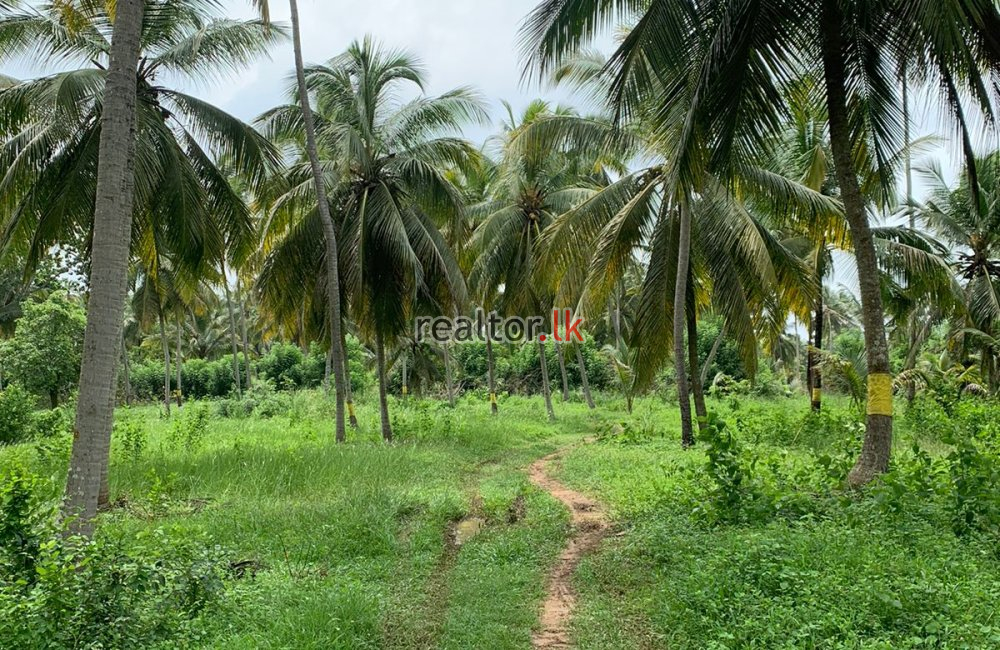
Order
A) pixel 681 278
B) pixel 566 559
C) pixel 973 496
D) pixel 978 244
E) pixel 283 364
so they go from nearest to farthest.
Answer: pixel 973 496 → pixel 566 559 → pixel 681 278 → pixel 978 244 → pixel 283 364

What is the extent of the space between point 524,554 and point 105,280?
4.02 meters

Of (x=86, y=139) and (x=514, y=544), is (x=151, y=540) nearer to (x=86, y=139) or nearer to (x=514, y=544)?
(x=514, y=544)

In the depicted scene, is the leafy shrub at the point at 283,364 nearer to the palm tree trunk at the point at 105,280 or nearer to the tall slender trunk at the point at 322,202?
the tall slender trunk at the point at 322,202

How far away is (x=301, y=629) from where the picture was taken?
3721 millimetres

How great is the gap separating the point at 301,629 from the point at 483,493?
4.60m

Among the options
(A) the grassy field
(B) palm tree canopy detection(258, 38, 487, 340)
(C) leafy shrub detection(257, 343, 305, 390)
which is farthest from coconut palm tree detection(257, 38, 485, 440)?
(C) leafy shrub detection(257, 343, 305, 390)

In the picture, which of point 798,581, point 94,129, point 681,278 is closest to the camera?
point 798,581

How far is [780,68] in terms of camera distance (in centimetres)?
608

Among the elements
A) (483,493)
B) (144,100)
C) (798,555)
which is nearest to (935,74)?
(798,555)

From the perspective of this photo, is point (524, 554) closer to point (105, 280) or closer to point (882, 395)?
point (882, 395)

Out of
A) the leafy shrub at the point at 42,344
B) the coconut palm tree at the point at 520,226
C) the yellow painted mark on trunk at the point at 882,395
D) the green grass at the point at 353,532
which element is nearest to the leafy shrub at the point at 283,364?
the leafy shrub at the point at 42,344

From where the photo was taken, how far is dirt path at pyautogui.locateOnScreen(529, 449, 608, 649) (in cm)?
402

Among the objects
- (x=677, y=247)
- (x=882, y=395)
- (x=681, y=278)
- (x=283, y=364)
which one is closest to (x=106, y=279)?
(x=882, y=395)

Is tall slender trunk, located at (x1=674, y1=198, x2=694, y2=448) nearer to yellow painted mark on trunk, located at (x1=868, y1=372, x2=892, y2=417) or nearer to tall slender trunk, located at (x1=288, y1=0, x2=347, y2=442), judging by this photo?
yellow painted mark on trunk, located at (x1=868, y1=372, x2=892, y2=417)
